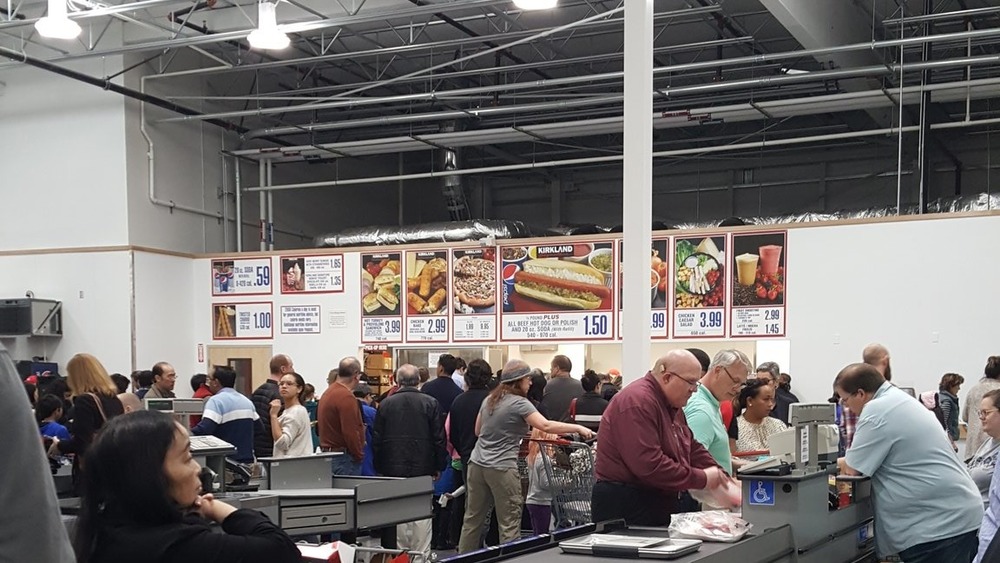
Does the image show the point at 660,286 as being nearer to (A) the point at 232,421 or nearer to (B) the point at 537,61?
(B) the point at 537,61

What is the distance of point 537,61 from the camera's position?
1475 centimetres

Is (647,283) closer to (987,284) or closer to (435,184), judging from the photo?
(987,284)

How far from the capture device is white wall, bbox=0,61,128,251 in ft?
46.9

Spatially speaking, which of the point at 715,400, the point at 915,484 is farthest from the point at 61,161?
the point at 915,484

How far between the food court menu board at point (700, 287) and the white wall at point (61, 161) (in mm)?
7435

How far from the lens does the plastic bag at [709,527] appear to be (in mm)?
4102

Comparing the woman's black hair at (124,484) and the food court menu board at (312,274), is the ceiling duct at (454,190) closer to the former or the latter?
the food court menu board at (312,274)

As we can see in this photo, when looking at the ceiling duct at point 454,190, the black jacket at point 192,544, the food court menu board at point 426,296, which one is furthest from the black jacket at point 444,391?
the ceiling duct at point 454,190

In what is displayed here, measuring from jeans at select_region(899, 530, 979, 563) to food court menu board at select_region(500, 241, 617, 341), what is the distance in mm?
7974

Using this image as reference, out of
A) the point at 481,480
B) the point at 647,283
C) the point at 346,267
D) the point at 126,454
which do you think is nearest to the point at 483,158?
the point at 346,267

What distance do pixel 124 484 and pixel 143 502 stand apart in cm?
6

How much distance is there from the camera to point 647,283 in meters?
Result: 6.03

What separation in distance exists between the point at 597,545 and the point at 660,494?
88 centimetres

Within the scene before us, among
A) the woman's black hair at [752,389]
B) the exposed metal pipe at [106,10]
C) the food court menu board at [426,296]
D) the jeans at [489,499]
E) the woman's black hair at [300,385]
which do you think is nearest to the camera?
the woman's black hair at [752,389]
